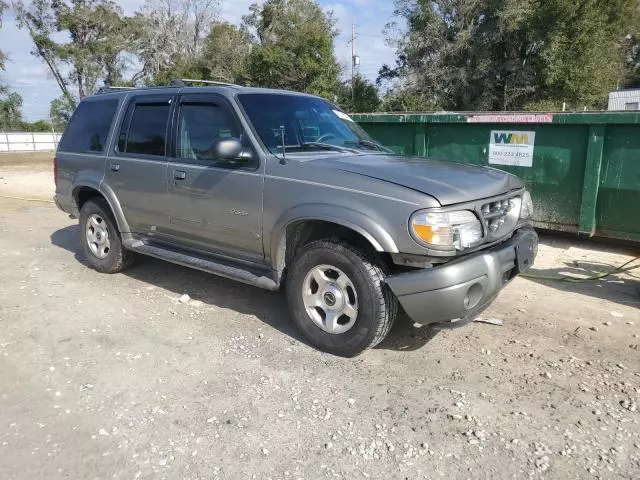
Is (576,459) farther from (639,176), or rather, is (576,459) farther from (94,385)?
(639,176)

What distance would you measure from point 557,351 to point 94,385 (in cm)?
328

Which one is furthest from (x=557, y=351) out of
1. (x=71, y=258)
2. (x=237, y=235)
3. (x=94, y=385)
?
(x=71, y=258)

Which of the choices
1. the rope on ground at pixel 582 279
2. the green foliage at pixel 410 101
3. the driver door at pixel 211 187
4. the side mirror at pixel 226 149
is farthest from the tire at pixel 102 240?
the green foliage at pixel 410 101

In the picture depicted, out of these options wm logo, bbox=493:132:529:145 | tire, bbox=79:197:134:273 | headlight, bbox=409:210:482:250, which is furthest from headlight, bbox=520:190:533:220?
tire, bbox=79:197:134:273

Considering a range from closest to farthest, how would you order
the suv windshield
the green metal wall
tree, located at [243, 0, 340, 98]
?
the suv windshield < the green metal wall < tree, located at [243, 0, 340, 98]

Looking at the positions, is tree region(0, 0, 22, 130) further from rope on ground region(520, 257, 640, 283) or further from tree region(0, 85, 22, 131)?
rope on ground region(520, 257, 640, 283)

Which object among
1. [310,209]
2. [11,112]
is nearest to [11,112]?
[11,112]

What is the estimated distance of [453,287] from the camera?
343cm

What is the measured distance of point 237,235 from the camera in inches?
176

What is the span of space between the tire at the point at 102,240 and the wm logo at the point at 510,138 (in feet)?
16.4

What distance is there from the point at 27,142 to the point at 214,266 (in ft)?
119

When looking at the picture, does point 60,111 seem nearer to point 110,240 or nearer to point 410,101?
point 410,101

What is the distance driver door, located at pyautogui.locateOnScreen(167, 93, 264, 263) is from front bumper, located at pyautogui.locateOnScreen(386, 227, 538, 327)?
134 centimetres

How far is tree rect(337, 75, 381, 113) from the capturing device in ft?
110
